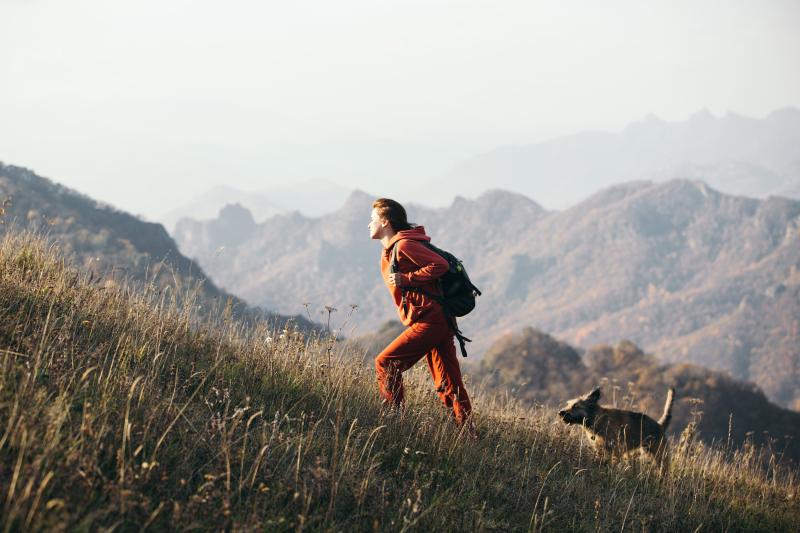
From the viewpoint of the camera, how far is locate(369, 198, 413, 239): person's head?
5512 millimetres

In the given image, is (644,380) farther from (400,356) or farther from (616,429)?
(400,356)

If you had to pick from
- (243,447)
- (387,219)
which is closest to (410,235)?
(387,219)

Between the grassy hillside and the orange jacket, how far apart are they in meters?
0.74

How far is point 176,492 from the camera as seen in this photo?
320 centimetres

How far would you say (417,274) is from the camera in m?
5.27

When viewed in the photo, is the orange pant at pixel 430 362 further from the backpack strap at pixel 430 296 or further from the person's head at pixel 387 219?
the person's head at pixel 387 219

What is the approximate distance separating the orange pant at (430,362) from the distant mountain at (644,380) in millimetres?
45590

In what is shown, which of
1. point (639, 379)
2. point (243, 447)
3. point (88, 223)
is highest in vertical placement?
point (88, 223)

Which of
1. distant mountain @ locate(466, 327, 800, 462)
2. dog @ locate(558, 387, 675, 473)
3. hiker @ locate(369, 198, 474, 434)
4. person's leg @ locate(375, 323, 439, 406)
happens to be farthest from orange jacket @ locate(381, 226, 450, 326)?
distant mountain @ locate(466, 327, 800, 462)

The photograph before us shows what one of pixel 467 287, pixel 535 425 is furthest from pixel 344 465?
pixel 535 425

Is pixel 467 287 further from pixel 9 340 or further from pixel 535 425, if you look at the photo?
pixel 9 340

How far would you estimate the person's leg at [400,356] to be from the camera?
17.4 feet

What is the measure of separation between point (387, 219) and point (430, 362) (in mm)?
1222

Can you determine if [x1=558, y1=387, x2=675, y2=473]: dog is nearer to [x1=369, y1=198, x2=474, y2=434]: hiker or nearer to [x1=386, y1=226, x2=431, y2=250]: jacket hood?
[x1=369, y1=198, x2=474, y2=434]: hiker
